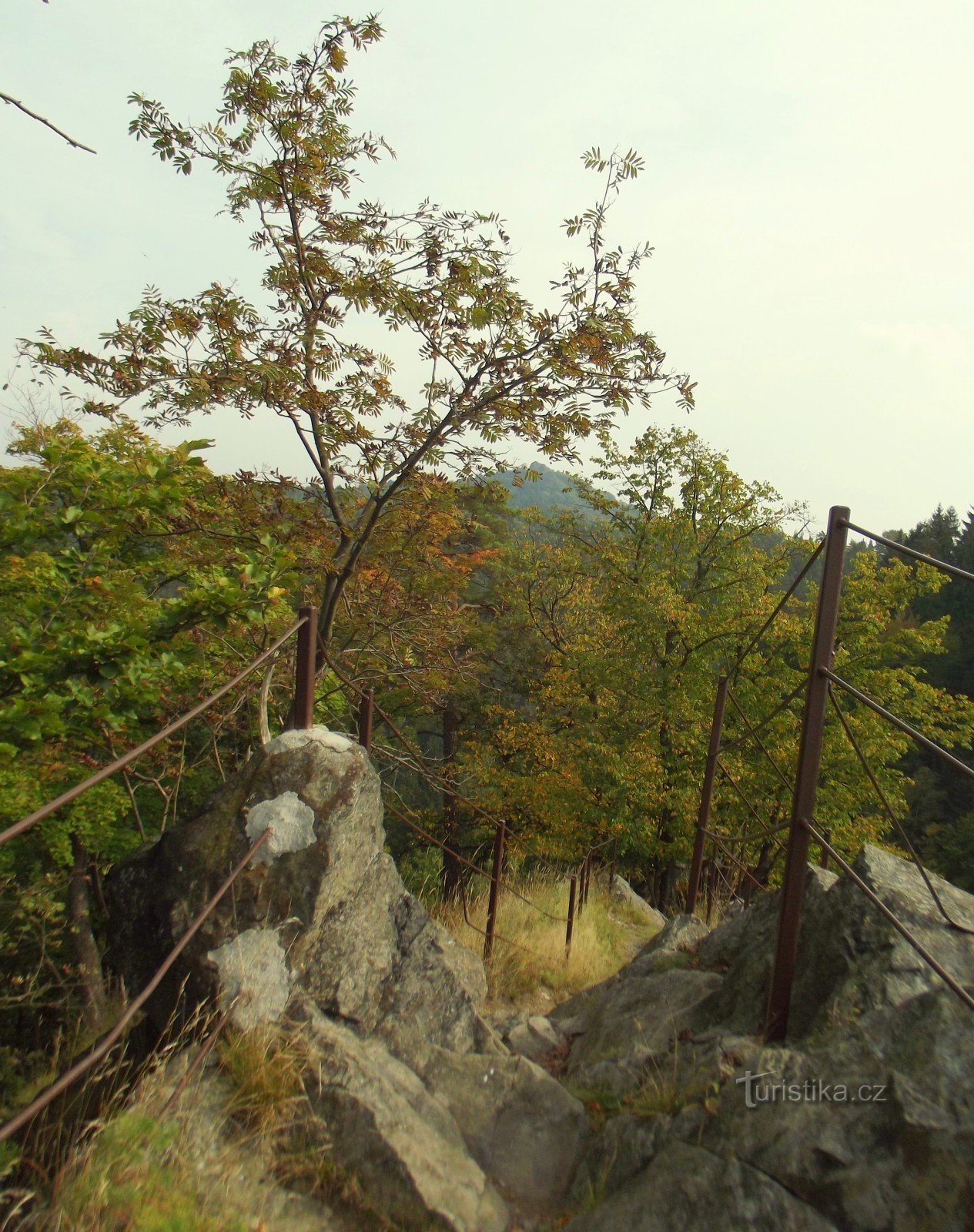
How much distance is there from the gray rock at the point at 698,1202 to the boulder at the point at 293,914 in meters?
1.16

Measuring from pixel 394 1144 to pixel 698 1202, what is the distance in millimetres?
929

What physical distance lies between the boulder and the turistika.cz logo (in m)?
1.44

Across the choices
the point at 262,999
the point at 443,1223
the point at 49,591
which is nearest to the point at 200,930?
the point at 262,999

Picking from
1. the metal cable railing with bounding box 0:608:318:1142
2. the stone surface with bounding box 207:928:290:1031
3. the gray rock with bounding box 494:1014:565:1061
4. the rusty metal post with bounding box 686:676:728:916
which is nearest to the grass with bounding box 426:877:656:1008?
the gray rock with bounding box 494:1014:565:1061

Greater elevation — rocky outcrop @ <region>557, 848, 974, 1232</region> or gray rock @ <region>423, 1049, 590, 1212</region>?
rocky outcrop @ <region>557, 848, 974, 1232</region>

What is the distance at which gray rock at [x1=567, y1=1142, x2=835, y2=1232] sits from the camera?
221 cm

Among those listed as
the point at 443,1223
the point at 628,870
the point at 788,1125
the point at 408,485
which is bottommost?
the point at 628,870

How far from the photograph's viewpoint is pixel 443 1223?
2.48 metres

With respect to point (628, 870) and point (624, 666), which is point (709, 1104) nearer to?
point (624, 666)

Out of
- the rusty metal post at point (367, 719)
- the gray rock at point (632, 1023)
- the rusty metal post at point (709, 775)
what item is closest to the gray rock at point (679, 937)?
the rusty metal post at point (709, 775)

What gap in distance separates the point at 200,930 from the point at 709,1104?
1884mm

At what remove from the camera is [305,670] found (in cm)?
378

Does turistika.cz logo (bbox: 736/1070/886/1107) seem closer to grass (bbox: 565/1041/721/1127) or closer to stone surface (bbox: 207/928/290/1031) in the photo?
grass (bbox: 565/1041/721/1127)

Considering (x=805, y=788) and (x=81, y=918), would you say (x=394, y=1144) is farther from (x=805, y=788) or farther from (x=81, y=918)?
(x=81, y=918)
